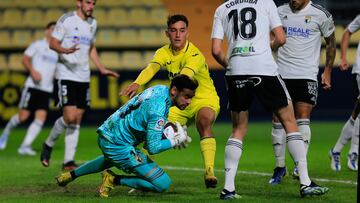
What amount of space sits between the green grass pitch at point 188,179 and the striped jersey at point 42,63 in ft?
3.67

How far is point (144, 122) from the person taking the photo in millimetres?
7809

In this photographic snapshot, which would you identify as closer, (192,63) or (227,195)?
(227,195)

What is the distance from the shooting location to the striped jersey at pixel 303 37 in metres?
9.45

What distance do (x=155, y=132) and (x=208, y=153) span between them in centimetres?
125

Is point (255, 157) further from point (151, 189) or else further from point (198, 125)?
point (151, 189)

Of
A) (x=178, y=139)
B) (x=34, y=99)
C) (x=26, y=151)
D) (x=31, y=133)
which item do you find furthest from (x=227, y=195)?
(x=34, y=99)

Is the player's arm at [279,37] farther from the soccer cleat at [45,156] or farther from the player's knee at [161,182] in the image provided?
the soccer cleat at [45,156]

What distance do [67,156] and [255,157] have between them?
301 centimetres

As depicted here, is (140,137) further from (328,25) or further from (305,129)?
(328,25)

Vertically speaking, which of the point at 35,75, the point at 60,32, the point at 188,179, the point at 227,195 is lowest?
the point at 188,179

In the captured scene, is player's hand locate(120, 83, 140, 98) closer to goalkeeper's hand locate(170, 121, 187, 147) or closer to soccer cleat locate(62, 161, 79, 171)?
goalkeeper's hand locate(170, 121, 187, 147)

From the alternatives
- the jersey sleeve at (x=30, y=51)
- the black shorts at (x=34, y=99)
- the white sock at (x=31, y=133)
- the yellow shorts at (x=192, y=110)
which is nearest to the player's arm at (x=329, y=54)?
the yellow shorts at (x=192, y=110)

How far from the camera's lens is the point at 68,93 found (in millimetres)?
11203

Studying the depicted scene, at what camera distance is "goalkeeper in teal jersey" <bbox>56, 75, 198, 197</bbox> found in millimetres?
7621
